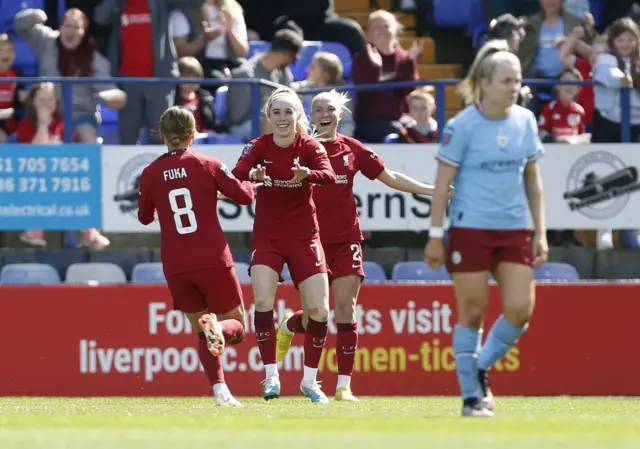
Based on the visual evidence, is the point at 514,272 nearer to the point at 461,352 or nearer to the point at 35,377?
the point at 461,352

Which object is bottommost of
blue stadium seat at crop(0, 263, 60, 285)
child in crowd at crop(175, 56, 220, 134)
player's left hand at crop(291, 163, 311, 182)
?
blue stadium seat at crop(0, 263, 60, 285)

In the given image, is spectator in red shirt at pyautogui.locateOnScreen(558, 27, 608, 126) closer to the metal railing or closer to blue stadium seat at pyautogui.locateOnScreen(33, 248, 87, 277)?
the metal railing

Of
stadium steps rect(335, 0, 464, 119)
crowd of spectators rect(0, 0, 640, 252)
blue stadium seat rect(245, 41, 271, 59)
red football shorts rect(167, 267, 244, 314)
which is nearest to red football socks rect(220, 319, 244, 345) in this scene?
red football shorts rect(167, 267, 244, 314)

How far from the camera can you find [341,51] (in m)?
16.6

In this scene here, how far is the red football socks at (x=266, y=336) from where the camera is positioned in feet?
34.9

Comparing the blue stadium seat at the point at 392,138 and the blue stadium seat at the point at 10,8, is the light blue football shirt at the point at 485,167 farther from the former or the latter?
the blue stadium seat at the point at 10,8

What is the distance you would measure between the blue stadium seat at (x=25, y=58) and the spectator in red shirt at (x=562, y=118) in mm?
5282

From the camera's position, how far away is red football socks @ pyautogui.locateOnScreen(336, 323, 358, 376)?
11.3 metres

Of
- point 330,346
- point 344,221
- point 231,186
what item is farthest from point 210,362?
point 330,346

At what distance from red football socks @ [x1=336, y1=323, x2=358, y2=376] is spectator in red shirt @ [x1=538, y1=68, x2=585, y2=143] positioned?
392cm

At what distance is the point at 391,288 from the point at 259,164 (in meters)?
3.97

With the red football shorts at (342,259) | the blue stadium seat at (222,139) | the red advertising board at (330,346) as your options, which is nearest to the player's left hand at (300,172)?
the red football shorts at (342,259)

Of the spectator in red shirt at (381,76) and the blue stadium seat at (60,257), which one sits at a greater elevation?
the spectator in red shirt at (381,76)

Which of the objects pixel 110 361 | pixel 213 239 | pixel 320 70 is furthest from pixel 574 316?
pixel 213 239
